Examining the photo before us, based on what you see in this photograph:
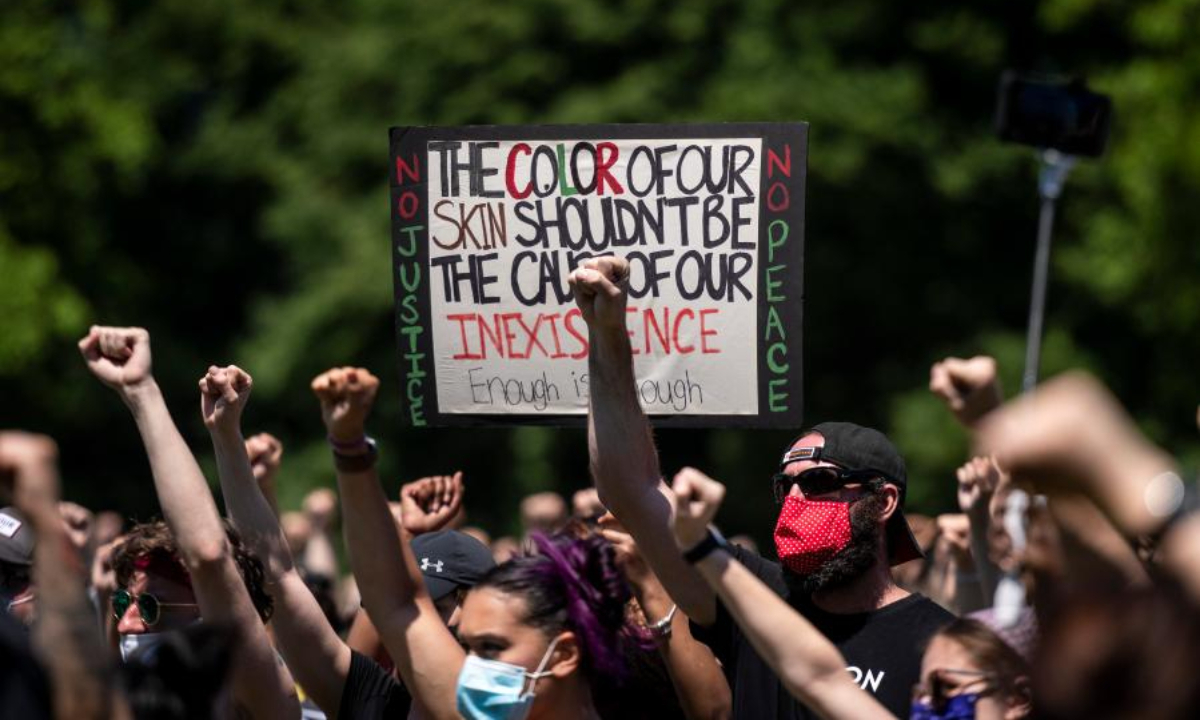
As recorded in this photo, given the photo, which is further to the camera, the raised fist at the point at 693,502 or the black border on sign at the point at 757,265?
the black border on sign at the point at 757,265

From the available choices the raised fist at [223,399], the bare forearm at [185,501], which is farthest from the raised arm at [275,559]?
the bare forearm at [185,501]

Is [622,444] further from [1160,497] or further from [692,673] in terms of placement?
[1160,497]

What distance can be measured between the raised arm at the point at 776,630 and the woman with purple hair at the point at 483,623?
535 millimetres

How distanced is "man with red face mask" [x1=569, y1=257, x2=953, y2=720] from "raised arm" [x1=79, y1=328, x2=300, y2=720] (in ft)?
2.71

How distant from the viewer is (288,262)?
2697 cm

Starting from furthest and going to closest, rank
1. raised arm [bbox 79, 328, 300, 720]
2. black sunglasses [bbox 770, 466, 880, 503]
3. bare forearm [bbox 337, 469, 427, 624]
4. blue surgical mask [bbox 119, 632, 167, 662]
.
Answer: black sunglasses [bbox 770, 466, 880, 503]
blue surgical mask [bbox 119, 632, 167, 662]
raised arm [bbox 79, 328, 300, 720]
bare forearm [bbox 337, 469, 427, 624]

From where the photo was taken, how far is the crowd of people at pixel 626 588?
2.90 metres

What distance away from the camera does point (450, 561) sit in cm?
562

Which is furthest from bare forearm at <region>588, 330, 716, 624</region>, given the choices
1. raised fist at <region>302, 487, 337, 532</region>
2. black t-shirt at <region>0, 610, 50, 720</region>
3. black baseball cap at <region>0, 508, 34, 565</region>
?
raised fist at <region>302, 487, 337, 532</region>

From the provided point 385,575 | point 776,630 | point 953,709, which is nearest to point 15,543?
point 385,575

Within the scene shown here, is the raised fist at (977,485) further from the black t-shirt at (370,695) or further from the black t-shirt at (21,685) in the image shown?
the black t-shirt at (21,685)

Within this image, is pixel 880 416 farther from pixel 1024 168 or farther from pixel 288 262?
pixel 288 262

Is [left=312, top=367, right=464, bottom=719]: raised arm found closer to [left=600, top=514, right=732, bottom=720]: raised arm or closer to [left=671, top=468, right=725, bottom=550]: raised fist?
[left=600, top=514, right=732, bottom=720]: raised arm

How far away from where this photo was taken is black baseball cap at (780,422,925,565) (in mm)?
5145
